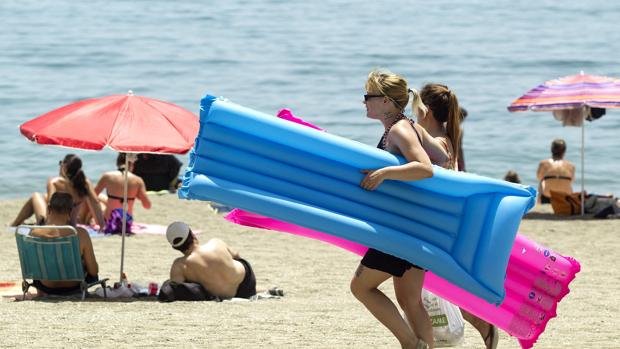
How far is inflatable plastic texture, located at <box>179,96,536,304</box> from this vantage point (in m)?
4.82

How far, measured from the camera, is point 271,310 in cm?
729

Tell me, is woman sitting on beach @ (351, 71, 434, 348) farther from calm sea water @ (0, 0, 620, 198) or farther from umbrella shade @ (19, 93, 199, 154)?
calm sea water @ (0, 0, 620, 198)

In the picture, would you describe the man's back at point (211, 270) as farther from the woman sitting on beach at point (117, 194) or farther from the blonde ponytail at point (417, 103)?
the woman sitting on beach at point (117, 194)

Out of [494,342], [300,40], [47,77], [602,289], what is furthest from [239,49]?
[494,342]

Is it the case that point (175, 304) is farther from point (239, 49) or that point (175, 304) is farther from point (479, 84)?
point (239, 49)

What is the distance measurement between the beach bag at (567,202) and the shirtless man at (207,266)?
5288mm

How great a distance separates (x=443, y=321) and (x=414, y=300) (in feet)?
2.03

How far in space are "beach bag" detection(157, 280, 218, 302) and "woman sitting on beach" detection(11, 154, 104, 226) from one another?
236cm

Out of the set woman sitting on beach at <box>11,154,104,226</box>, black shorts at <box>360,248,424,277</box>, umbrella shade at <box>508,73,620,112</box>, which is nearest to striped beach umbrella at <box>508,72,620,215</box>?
umbrella shade at <box>508,73,620,112</box>

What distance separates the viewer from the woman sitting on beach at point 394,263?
4773 millimetres

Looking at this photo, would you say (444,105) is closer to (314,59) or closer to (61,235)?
(61,235)

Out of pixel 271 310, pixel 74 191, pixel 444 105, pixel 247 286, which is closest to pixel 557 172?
pixel 74 191

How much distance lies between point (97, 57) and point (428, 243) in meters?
26.0

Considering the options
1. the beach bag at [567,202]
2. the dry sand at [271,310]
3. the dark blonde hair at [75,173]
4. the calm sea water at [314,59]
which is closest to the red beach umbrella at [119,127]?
the dry sand at [271,310]
